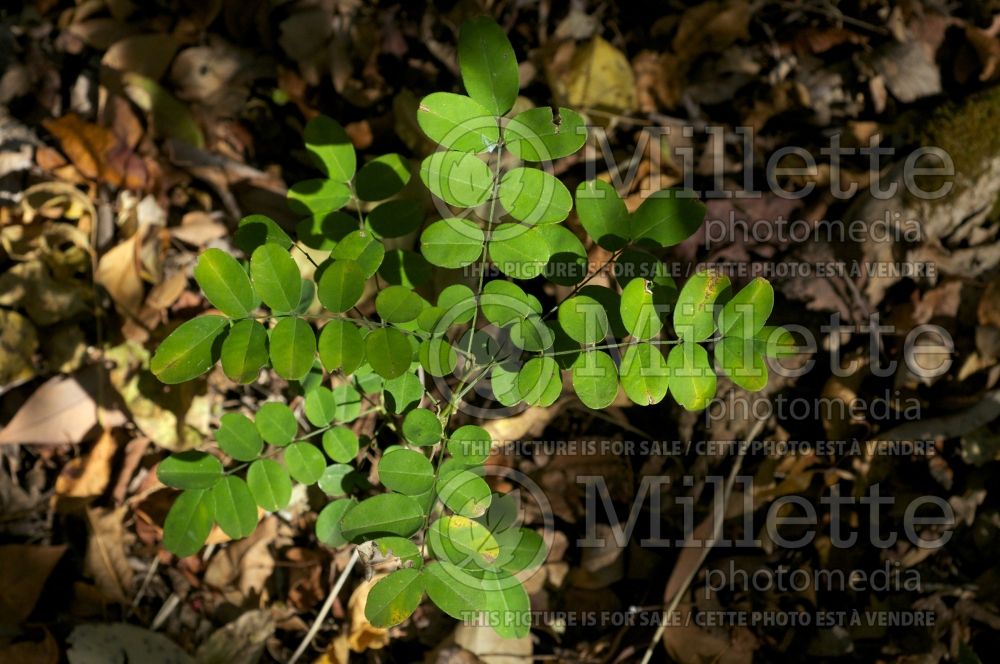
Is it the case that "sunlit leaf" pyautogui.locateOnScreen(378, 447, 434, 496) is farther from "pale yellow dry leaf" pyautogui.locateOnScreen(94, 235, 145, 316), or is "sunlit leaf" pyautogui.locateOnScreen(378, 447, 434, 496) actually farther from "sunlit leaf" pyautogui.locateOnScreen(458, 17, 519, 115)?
"pale yellow dry leaf" pyautogui.locateOnScreen(94, 235, 145, 316)

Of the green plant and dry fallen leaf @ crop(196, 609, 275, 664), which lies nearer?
the green plant

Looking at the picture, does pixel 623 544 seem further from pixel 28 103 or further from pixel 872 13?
pixel 28 103

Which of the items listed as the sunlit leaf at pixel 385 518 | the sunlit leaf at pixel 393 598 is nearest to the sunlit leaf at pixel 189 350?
the sunlit leaf at pixel 385 518

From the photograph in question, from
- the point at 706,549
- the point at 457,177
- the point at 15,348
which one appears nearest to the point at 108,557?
the point at 15,348

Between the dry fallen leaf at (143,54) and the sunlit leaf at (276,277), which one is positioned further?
the dry fallen leaf at (143,54)

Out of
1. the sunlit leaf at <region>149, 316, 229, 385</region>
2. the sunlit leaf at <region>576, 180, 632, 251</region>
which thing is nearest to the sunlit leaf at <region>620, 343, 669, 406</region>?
the sunlit leaf at <region>576, 180, 632, 251</region>

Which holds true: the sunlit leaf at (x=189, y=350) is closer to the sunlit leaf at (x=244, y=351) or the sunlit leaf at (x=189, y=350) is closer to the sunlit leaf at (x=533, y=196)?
the sunlit leaf at (x=244, y=351)

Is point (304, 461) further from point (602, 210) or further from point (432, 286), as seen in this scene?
point (602, 210)
